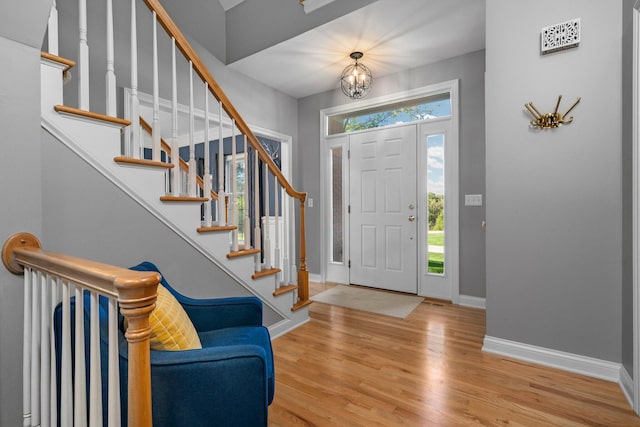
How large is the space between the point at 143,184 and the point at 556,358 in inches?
108

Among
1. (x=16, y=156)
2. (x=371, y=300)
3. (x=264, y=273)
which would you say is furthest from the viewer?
(x=371, y=300)

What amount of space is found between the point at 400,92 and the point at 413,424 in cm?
328

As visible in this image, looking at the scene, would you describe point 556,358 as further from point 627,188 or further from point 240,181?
point 240,181

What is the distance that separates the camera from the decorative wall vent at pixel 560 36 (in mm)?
1945

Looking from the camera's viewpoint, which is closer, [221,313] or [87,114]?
[87,114]

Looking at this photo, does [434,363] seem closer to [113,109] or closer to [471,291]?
[471,291]

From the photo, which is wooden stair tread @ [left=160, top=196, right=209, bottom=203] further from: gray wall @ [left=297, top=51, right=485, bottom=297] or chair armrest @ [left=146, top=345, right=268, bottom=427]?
gray wall @ [left=297, top=51, right=485, bottom=297]

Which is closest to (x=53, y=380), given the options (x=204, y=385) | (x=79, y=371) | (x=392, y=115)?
(x=79, y=371)

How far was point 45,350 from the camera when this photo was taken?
105cm

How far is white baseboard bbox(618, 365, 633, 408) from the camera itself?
65.9 inches

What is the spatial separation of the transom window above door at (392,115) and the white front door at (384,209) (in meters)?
0.14

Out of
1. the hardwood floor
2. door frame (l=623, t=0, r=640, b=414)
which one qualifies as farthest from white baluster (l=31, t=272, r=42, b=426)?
door frame (l=623, t=0, r=640, b=414)

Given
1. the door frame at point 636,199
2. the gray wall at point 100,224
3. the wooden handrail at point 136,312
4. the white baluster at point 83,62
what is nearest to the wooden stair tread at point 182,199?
the gray wall at point 100,224

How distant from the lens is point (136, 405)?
71cm
